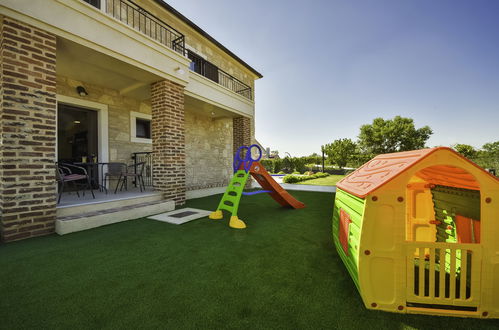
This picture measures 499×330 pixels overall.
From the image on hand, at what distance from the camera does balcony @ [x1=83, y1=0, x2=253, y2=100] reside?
540 centimetres

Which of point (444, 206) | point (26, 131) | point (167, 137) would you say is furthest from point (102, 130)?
point (444, 206)

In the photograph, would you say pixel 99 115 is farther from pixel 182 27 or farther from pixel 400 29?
pixel 400 29

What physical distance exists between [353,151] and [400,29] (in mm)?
16894

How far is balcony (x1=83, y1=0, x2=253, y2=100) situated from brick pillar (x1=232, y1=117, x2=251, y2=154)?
1.96 meters

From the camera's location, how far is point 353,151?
2314 centimetres

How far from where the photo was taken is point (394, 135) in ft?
81.6

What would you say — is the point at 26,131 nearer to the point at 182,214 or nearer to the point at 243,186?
the point at 182,214

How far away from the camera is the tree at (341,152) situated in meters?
21.7

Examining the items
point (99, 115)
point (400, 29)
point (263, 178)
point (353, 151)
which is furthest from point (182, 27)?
point (353, 151)

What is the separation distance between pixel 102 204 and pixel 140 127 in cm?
380

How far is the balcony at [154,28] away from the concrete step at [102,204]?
413cm

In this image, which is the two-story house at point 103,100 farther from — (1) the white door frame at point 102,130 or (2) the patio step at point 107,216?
(2) the patio step at point 107,216

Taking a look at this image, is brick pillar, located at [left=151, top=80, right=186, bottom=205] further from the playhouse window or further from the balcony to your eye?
the playhouse window

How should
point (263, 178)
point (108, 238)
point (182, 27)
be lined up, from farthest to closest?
point (182, 27) < point (263, 178) < point (108, 238)
